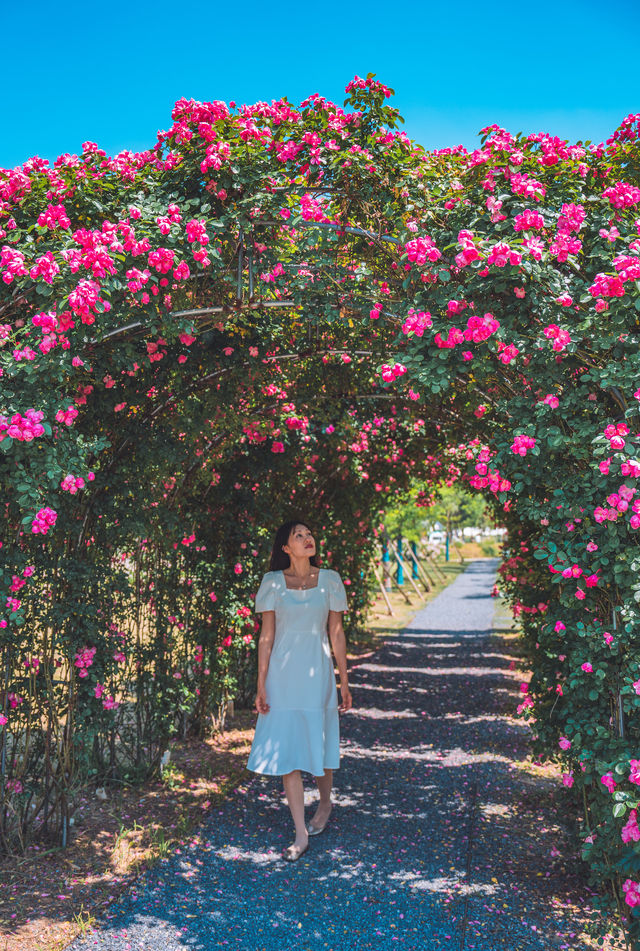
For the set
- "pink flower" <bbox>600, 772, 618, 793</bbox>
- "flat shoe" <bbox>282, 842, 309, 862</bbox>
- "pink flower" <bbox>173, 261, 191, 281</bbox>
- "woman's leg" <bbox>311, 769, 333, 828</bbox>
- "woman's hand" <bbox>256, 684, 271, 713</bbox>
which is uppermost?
"pink flower" <bbox>173, 261, 191, 281</bbox>

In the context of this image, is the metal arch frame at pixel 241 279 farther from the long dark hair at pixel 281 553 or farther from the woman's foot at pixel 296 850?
the woman's foot at pixel 296 850

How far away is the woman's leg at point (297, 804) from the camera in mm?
3719

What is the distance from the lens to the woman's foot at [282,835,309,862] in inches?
144

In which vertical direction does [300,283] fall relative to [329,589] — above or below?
above

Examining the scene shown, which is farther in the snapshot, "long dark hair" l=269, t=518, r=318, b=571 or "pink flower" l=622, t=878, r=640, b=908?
"long dark hair" l=269, t=518, r=318, b=571

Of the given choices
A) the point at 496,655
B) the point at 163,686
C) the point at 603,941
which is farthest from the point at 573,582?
the point at 496,655

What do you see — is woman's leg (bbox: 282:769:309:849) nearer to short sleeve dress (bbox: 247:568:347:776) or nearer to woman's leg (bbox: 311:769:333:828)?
short sleeve dress (bbox: 247:568:347:776)

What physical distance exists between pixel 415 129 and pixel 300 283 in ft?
2.91

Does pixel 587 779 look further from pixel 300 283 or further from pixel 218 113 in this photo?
pixel 218 113

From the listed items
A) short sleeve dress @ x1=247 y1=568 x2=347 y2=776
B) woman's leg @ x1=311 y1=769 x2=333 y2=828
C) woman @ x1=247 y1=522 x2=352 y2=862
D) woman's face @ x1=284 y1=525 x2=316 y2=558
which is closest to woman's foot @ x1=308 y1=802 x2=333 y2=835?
woman's leg @ x1=311 y1=769 x2=333 y2=828

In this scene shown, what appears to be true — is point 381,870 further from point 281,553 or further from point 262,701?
point 281,553

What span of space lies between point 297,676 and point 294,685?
52 mm

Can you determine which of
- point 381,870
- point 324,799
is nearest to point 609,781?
point 381,870

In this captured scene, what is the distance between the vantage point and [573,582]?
2.73 m
